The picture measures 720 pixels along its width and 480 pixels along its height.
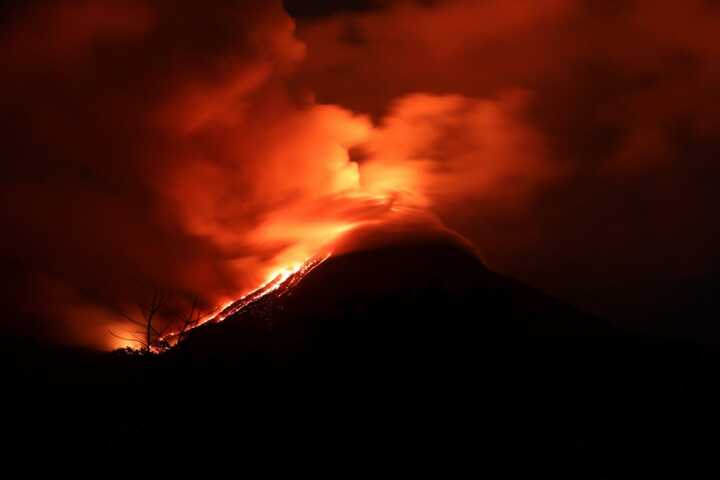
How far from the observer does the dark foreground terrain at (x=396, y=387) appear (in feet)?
59.1

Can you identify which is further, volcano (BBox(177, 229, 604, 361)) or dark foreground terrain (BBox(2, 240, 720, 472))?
volcano (BBox(177, 229, 604, 361))

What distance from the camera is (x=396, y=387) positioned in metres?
25.2

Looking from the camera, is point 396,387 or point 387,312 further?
point 387,312

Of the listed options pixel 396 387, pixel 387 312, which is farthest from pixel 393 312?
pixel 396 387

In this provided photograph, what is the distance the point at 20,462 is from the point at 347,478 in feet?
23.8

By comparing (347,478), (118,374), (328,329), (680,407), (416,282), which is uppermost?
(416,282)

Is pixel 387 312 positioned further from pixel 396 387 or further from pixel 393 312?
pixel 396 387

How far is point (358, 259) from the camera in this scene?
35875mm

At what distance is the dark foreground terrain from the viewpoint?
18.0m

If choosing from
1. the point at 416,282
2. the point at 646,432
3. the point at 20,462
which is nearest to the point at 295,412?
the point at 20,462

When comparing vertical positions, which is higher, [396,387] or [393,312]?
[393,312]

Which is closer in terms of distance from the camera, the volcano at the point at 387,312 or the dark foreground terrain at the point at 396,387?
the dark foreground terrain at the point at 396,387

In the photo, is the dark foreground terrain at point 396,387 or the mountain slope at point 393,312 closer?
the dark foreground terrain at point 396,387

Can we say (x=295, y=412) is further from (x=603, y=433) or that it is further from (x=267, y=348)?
(x=603, y=433)
